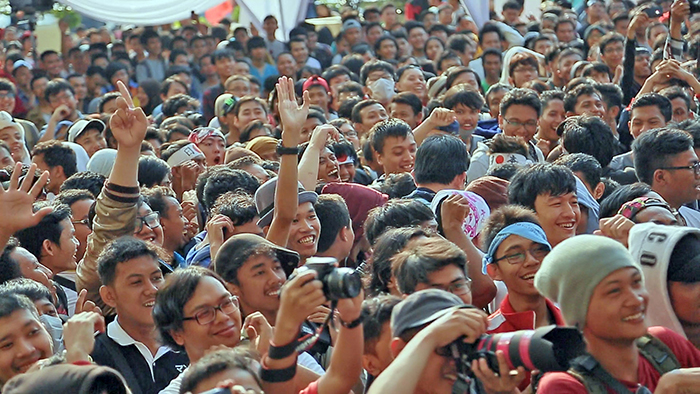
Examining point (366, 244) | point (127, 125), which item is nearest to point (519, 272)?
point (366, 244)

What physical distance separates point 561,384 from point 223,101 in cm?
687

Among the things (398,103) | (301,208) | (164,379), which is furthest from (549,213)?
(398,103)

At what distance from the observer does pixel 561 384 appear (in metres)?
2.92

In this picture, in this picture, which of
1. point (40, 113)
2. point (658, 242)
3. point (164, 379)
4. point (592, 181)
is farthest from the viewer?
point (40, 113)

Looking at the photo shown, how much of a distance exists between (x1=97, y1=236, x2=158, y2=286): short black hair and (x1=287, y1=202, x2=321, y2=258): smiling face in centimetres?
66

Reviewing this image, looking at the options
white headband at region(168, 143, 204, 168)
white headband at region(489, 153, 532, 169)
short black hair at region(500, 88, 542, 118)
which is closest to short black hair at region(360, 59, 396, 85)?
short black hair at region(500, 88, 542, 118)

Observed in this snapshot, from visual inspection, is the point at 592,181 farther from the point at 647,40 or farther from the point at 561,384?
the point at 647,40

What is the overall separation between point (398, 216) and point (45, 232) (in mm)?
1843

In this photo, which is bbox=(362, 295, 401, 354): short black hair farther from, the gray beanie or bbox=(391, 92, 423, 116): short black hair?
bbox=(391, 92, 423, 116): short black hair

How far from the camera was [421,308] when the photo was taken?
2.99 meters

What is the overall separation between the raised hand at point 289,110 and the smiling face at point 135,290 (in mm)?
1007

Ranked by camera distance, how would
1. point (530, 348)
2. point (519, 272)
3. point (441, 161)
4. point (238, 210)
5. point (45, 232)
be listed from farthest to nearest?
point (441, 161) → point (45, 232) → point (238, 210) → point (519, 272) → point (530, 348)

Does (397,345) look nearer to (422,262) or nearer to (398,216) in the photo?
(422,262)

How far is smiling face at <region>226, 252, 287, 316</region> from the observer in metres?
4.14
